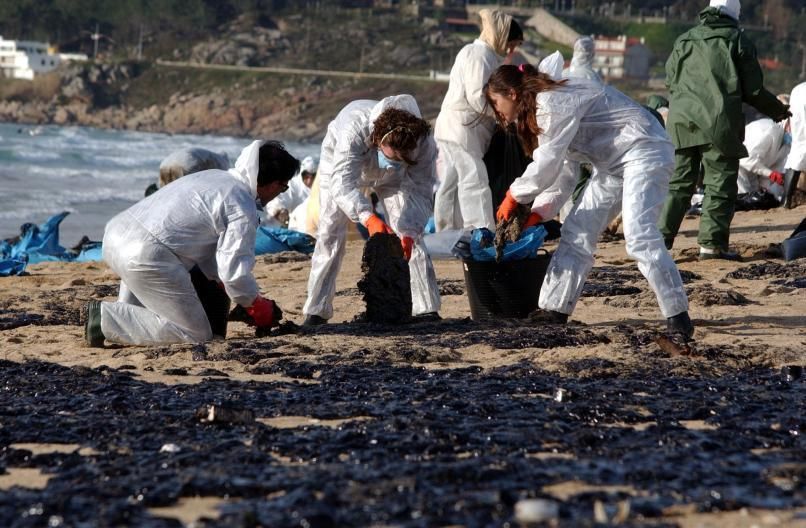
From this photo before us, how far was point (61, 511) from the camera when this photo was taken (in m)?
3.43

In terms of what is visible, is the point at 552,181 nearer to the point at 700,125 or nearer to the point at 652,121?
the point at 652,121

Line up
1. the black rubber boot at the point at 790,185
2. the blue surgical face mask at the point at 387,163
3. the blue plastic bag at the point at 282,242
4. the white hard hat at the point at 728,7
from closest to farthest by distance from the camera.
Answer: the blue surgical face mask at the point at 387,163, the white hard hat at the point at 728,7, the blue plastic bag at the point at 282,242, the black rubber boot at the point at 790,185

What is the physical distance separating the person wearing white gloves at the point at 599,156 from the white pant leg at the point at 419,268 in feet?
2.43

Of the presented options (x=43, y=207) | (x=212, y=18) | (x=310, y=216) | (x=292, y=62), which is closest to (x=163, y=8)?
(x=212, y=18)

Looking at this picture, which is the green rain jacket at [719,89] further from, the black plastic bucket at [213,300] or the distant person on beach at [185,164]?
the black plastic bucket at [213,300]

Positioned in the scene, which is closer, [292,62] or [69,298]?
[69,298]

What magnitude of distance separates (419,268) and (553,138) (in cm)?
133

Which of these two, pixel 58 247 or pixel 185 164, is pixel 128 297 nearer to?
pixel 185 164

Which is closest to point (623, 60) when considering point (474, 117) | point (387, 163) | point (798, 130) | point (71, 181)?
point (71, 181)

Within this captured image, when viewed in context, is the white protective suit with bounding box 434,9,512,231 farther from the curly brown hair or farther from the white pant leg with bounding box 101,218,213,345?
the white pant leg with bounding box 101,218,213,345

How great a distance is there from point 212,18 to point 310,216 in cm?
11992

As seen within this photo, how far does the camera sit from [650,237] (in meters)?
6.09

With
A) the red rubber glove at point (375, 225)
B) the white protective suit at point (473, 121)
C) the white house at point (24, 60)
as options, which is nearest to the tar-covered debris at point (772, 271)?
the white protective suit at point (473, 121)

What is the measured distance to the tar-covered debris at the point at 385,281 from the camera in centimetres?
683
